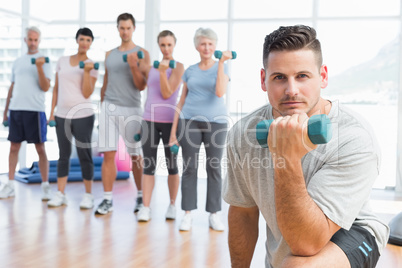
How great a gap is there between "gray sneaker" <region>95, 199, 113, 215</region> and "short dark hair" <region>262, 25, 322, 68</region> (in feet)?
7.83

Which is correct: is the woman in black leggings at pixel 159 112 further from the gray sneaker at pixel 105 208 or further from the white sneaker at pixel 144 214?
the gray sneaker at pixel 105 208

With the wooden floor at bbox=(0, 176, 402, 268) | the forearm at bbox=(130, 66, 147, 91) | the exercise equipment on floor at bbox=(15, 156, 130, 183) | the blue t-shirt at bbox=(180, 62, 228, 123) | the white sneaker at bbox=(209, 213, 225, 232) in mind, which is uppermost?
the forearm at bbox=(130, 66, 147, 91)

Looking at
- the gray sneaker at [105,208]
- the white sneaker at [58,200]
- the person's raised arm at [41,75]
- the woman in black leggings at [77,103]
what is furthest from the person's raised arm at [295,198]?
the person's raised arm at [41,75]

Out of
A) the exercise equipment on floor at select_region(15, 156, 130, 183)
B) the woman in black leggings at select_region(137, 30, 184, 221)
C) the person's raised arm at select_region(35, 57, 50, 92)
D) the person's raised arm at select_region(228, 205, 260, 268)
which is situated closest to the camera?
the person's raised arm at select_region(228, 205, 260, 268)

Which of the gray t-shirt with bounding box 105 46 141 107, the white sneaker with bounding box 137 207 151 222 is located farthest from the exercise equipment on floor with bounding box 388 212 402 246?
the gray t-shirt with bounding box 105 46 141 107

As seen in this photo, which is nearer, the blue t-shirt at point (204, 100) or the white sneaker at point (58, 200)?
the blue t-shirt at point (204, 100)

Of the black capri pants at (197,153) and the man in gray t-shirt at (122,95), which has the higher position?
the man in gray t-shirt at (122,95)

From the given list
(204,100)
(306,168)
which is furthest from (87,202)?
(306,168)

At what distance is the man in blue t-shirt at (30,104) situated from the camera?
12.3 ft

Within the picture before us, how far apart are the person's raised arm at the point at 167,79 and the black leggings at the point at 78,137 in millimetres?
708

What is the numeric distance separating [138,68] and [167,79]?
264 mm

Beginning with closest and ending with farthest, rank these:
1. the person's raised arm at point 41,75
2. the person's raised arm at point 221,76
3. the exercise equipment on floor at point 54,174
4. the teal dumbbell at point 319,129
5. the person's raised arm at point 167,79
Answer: the teal dumbbell at point 319,129
the person's raised arm at point 221,76
the person's raised arm at point 167,79
the person's raised arm at point 41,75
the exercise equipment on floor at point 54,174

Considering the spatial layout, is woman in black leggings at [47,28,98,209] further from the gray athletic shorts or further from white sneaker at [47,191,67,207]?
the gray athletic shorts

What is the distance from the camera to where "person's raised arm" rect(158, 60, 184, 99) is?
118 inches
